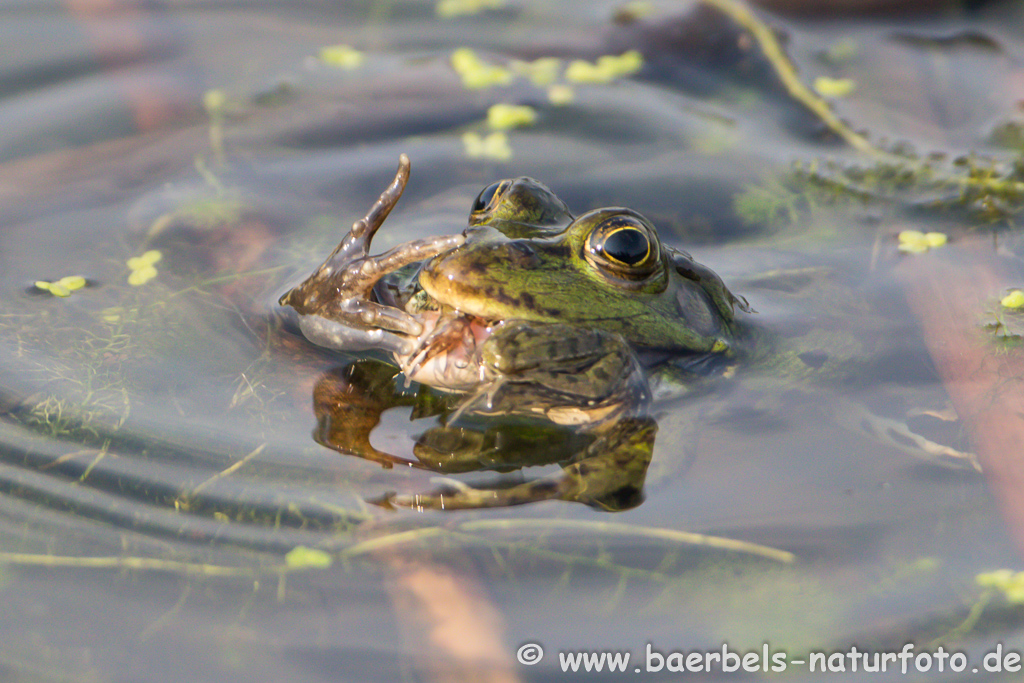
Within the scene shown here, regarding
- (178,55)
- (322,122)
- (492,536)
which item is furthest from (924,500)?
(178,55)

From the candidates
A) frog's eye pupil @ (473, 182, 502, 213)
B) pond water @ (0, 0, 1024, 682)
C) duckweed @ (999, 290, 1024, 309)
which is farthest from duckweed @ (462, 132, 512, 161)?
duckweed @ (999, 290, 1024, 309)

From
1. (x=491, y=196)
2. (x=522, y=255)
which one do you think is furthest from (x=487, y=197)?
(x=522, y=255)

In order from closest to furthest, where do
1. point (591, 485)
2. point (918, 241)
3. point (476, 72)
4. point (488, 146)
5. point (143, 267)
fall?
point (591, 485)
point (143, 267)
point (918, 241)
point (488, 146)
point (476, 72)

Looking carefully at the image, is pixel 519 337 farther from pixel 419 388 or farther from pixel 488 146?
pixel 488 146

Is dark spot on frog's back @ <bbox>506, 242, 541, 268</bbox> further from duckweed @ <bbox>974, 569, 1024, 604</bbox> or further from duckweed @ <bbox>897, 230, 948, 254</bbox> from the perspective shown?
duckweed @ <bbox>897, 230, 948, 254</bbox>

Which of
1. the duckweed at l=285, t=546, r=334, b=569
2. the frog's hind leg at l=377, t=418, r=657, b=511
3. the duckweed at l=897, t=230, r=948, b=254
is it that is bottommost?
the frog's hind leg at l=377, t=418, r=657, b=511

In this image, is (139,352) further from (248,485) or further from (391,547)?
(391,547)
